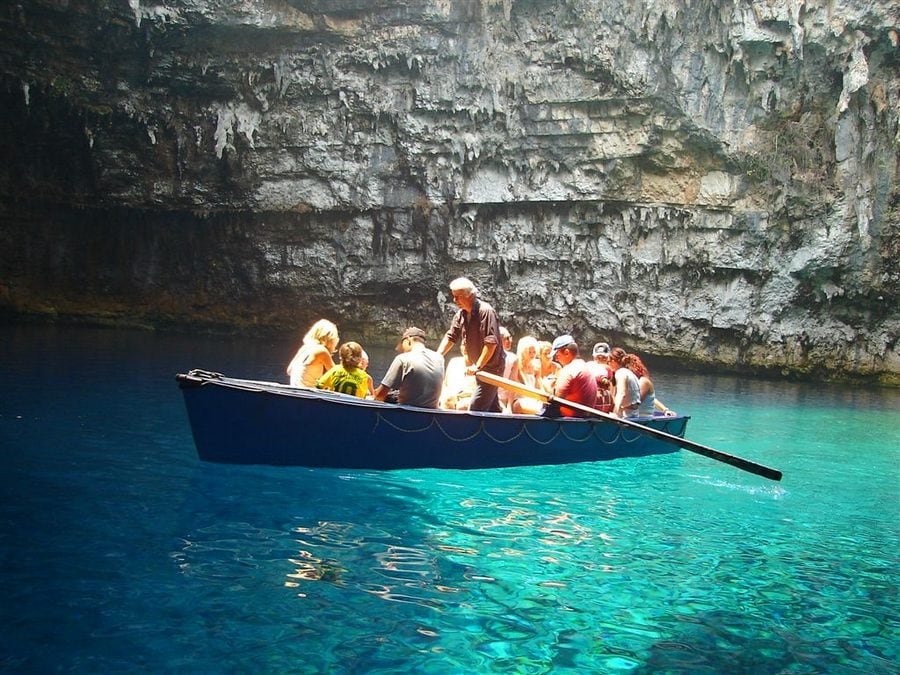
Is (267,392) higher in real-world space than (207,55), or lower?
lower

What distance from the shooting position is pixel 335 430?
7609mm

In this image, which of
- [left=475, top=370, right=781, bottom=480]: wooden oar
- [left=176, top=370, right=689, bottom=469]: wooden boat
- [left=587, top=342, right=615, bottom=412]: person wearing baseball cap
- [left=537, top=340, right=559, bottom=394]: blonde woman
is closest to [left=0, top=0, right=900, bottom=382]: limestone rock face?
[left=537, top=340, right=559, bottom=394]: blonde woman

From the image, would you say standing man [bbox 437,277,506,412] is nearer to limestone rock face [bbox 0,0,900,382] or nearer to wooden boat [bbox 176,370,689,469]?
wooden boat [bbox 176,370,689,469]

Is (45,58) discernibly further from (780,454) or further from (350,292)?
(780,454)

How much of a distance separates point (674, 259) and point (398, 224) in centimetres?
1074

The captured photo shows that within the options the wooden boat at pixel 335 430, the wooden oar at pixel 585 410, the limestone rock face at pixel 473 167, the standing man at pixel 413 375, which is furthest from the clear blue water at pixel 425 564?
the limestone rock face at pixel 473 167

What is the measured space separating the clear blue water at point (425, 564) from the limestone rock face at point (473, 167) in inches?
692

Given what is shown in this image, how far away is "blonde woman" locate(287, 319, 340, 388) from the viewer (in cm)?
837

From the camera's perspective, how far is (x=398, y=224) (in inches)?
1141

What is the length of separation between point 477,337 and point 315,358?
1.91 m

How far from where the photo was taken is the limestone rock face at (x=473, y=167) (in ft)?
78.3

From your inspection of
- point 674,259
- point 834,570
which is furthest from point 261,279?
point 834,570

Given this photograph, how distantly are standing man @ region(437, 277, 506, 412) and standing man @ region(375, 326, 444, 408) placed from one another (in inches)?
23.3

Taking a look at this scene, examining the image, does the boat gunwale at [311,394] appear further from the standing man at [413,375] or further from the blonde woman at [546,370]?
the blonde woman at [546,370]
